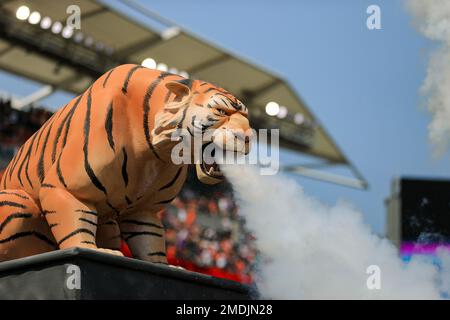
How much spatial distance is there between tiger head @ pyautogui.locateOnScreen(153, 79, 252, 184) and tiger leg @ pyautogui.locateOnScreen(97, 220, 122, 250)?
1.85 ft

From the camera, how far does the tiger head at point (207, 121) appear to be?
11.9ft

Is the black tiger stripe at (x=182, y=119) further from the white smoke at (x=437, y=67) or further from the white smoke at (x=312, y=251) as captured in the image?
the white smoke at (x=437, y=67)

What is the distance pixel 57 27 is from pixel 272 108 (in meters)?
4.88

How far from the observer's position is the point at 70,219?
366 cm

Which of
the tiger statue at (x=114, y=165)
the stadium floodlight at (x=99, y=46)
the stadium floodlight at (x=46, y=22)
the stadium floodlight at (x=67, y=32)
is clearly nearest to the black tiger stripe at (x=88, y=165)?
the tiger statue at (x=114, y=165)

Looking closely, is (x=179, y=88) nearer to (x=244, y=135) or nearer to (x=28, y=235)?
(x=244, y=135)

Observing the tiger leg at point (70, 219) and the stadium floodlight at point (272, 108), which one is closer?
the tiger leg at point (70, 219)

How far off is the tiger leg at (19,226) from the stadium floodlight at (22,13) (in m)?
9.24

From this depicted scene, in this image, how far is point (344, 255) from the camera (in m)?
3.89

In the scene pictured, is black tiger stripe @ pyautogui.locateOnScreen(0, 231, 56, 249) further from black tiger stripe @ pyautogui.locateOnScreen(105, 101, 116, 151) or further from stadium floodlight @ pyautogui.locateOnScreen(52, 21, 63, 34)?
stadium floodlight @ pyautogui.locateOnScreen(52, 21, 63, 34)

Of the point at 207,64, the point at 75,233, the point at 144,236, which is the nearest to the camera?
the point at 75,233

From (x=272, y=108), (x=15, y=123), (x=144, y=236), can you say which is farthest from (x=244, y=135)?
(x=272, y=108)

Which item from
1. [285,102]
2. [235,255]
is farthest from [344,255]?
→ [285,102]

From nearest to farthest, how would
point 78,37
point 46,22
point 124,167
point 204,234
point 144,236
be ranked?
1. point 124,167
2. point 144,236
3. point 46,22
4. point 204,234
5. point 78,37
